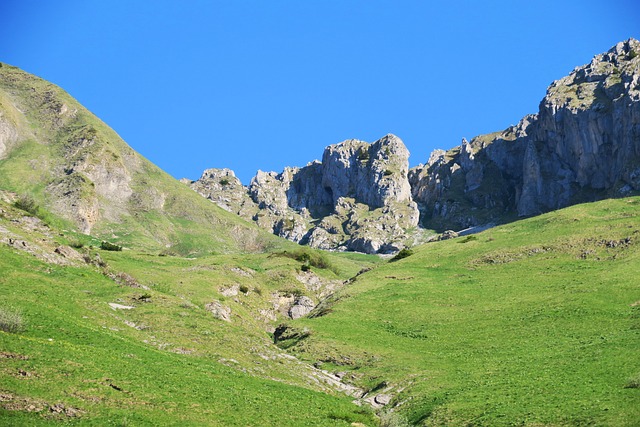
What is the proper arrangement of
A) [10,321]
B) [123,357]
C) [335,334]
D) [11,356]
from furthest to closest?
[335,334] < [123,357] < [10,321] < [11,356]

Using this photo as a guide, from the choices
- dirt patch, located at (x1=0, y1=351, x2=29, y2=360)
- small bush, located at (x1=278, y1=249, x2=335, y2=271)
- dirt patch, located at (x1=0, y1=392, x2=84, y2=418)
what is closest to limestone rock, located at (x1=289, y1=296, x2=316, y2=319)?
small bush, located at (x1=278, y1=249, x2=335, y2=271)

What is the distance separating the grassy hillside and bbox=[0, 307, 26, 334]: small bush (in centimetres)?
8

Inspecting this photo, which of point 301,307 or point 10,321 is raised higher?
point 301,307


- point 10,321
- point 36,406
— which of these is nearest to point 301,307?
point 10,321

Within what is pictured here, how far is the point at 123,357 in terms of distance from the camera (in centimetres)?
3834

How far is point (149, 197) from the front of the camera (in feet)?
641

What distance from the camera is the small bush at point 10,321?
35062 millimetres

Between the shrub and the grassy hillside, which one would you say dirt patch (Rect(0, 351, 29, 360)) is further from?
the shrub

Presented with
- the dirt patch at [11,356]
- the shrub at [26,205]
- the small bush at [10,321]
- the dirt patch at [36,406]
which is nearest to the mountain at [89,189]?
the shrub at [26,205]

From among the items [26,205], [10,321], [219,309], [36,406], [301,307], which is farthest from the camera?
[301,307]

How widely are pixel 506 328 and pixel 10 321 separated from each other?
4710 centimetres

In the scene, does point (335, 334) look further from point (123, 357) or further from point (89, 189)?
point (89, 189)

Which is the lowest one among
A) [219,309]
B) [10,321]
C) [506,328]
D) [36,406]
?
[36,406]

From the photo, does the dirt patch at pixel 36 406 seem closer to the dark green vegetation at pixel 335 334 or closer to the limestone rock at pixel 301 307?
the dark green vegetation at pixel 335 334
